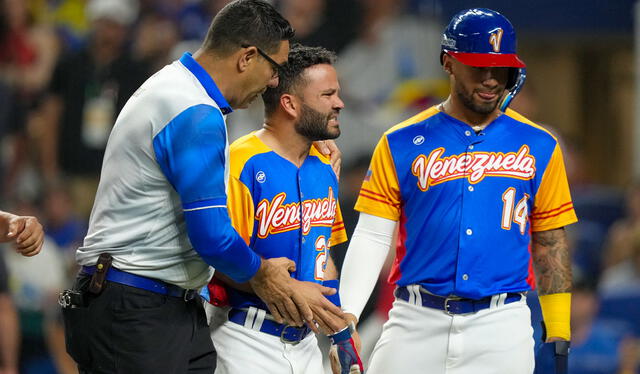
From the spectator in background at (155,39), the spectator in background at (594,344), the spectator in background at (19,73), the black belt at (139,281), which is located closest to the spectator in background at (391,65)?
the spectator in background at (155,39)

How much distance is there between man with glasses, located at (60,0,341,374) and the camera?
2705 mm

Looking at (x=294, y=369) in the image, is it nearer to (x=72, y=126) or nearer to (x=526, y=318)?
(x=526, y=318)

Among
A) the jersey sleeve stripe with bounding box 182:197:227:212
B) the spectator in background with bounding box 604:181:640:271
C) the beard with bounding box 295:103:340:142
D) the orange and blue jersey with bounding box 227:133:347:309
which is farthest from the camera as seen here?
the spectator in background with bounding box 604:181:640:271

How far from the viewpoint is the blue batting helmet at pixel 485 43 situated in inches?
130

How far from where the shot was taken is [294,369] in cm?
318

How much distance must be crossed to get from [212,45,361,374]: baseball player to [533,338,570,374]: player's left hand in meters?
0.67

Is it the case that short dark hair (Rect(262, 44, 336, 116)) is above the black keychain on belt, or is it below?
above

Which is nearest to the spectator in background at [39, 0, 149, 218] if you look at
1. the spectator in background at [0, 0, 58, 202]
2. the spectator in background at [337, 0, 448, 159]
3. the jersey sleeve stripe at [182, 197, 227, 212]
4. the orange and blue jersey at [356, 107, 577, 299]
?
the spectator in background at [0, 0, 58, 202]

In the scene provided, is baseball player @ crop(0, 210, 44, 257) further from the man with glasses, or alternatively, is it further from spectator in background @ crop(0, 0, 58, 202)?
spectator in background @ crop(0, 0, 58, 202)

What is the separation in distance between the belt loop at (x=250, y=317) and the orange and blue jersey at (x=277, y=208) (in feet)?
0.07

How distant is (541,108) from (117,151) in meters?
6.62

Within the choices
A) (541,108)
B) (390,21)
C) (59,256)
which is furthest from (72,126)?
(541,108)

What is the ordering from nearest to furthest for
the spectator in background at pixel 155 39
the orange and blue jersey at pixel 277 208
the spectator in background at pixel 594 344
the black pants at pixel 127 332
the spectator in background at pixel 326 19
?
the black pants at pixel 127 332 < the orange and blue jersey at pixel 277 208 < the spectator in background at pixel 594 344 < the spectator in background at pixel 326 19 < the spectator in background at pixel 155 39

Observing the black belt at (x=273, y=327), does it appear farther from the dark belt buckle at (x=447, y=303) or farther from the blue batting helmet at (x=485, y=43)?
the blue batting helmet at (x=485, y=43)
